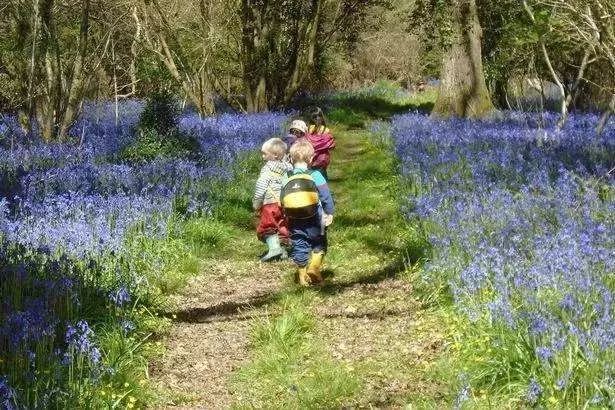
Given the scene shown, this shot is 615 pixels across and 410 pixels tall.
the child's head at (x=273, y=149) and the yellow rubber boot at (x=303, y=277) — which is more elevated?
the child's head at (x=273, y=149)

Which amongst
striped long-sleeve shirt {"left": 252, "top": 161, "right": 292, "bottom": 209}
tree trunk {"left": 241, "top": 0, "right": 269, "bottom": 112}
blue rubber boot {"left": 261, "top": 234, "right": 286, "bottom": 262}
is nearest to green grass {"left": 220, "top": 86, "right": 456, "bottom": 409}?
blue rubber boot {"left": 261, "top": 234, "right": 286, "bottom": 262}

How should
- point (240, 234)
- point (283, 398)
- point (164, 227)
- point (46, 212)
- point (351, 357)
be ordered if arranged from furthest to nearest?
point (240, 234) → point (164, 227) → point (46, 212) → point (351, 357) → point (283, 398)

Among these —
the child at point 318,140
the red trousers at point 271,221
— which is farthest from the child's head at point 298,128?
the red trousers at point 271,221

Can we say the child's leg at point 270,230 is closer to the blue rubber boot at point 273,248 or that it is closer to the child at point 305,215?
the blue rubber boot at point 273,248

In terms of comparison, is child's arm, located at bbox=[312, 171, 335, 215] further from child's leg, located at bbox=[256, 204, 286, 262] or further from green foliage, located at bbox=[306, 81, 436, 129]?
green foliage, located at bbox=[306, 81, 436, 129]

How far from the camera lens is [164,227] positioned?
748 centimetres

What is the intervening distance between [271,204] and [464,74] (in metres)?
10.4

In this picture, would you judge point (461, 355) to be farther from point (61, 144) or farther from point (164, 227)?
point (61, 144)

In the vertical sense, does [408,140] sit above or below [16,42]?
below

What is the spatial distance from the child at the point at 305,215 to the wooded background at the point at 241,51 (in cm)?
552

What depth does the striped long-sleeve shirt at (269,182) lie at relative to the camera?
7.82 m

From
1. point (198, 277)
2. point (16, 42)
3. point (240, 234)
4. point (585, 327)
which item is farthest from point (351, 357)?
point (16, 42)

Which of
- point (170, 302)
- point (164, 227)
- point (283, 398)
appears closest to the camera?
point (283, 398)

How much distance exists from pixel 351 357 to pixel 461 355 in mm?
835
